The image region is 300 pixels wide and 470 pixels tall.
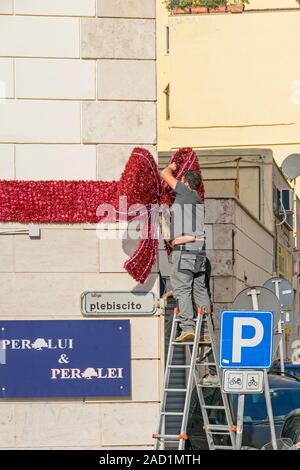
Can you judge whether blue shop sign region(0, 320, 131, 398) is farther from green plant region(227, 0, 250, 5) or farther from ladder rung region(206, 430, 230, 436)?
green plant region(227, 0, 250, 5)

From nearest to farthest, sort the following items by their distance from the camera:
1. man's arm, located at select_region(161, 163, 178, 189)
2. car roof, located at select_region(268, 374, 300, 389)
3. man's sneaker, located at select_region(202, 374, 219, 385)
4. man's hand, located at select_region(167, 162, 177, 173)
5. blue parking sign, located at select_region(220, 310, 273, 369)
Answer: blue parking sign, located at select_region(220, 310, 273, 369), man's arm, located at select_region(161, 163, 178, 189), man's sneaker, located at select_region(202, 374, 219, 385), man's hand, located at select_region(167, 162, 177, 173), car roof, located at select_region(268, 374, 300, 389)

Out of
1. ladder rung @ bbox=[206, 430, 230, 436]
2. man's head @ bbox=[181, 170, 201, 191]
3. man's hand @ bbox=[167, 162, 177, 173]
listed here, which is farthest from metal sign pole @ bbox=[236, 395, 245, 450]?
man's hand @ bbox=[167, 162, 177, 173]

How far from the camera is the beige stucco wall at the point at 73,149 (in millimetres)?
13094

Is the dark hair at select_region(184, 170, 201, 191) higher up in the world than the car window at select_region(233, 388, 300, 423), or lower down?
higher up

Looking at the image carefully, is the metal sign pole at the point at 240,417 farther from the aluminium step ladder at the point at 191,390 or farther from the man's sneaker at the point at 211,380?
the man's sneaker at the point at 211,380

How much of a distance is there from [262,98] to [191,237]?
82.0 ft

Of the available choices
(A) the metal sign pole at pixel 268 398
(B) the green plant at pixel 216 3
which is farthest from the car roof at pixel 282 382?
(B) the green plant at pixel 216 3

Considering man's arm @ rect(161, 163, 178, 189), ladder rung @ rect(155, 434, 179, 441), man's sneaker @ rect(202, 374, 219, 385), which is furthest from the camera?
man's sneaker @ rect(202, 374, 219, 385)

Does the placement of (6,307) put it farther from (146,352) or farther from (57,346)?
(146,352)

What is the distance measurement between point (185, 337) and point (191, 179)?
1597mm

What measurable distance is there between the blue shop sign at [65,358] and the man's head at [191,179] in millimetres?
1550

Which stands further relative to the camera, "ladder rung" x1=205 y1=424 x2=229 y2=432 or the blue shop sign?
the blue shop sign

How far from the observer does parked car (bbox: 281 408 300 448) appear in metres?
11.8

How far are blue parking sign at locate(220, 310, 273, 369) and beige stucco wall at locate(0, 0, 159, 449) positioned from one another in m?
1.75
